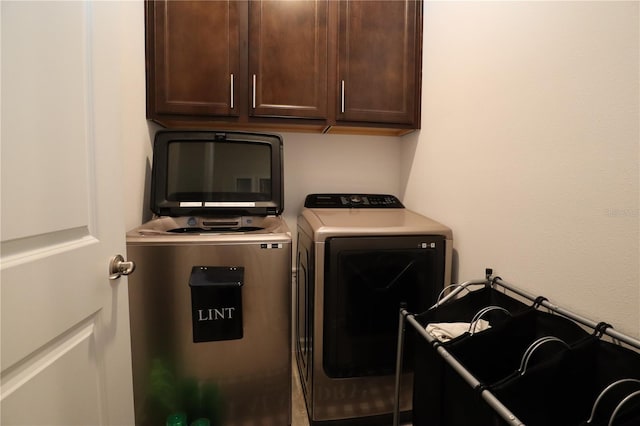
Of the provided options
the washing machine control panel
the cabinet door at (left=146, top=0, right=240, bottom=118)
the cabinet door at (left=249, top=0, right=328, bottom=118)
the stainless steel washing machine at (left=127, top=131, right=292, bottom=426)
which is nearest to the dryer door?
the stainless steel washing machine at (left=127, top=131, right=292, bottom=426)

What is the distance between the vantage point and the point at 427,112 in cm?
173

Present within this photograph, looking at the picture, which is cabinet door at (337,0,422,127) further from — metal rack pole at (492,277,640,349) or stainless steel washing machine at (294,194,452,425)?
metal rack pole at (492,277,640,349)

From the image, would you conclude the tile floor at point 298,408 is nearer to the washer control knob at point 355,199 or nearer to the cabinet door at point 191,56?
the washer control knob at point 355,199

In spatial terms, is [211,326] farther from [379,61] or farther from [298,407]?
[379,61]

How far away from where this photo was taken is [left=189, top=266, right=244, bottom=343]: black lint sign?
1172 millimetres

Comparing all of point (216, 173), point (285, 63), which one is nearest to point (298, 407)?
point (216, 173)

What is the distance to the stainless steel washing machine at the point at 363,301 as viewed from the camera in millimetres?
1343

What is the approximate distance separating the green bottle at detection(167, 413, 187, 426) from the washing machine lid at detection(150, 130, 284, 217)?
89 centimetres

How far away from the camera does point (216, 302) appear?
1.20m

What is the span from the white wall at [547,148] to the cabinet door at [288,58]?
0.67 meters

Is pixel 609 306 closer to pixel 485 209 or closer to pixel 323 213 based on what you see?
pixel 485 209

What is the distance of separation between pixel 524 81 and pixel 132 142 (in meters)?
1.67

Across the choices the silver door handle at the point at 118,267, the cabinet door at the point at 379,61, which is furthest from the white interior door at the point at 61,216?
the cabinet door at the point at 379,61

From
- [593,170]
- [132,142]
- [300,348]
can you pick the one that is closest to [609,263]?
[593,170]
